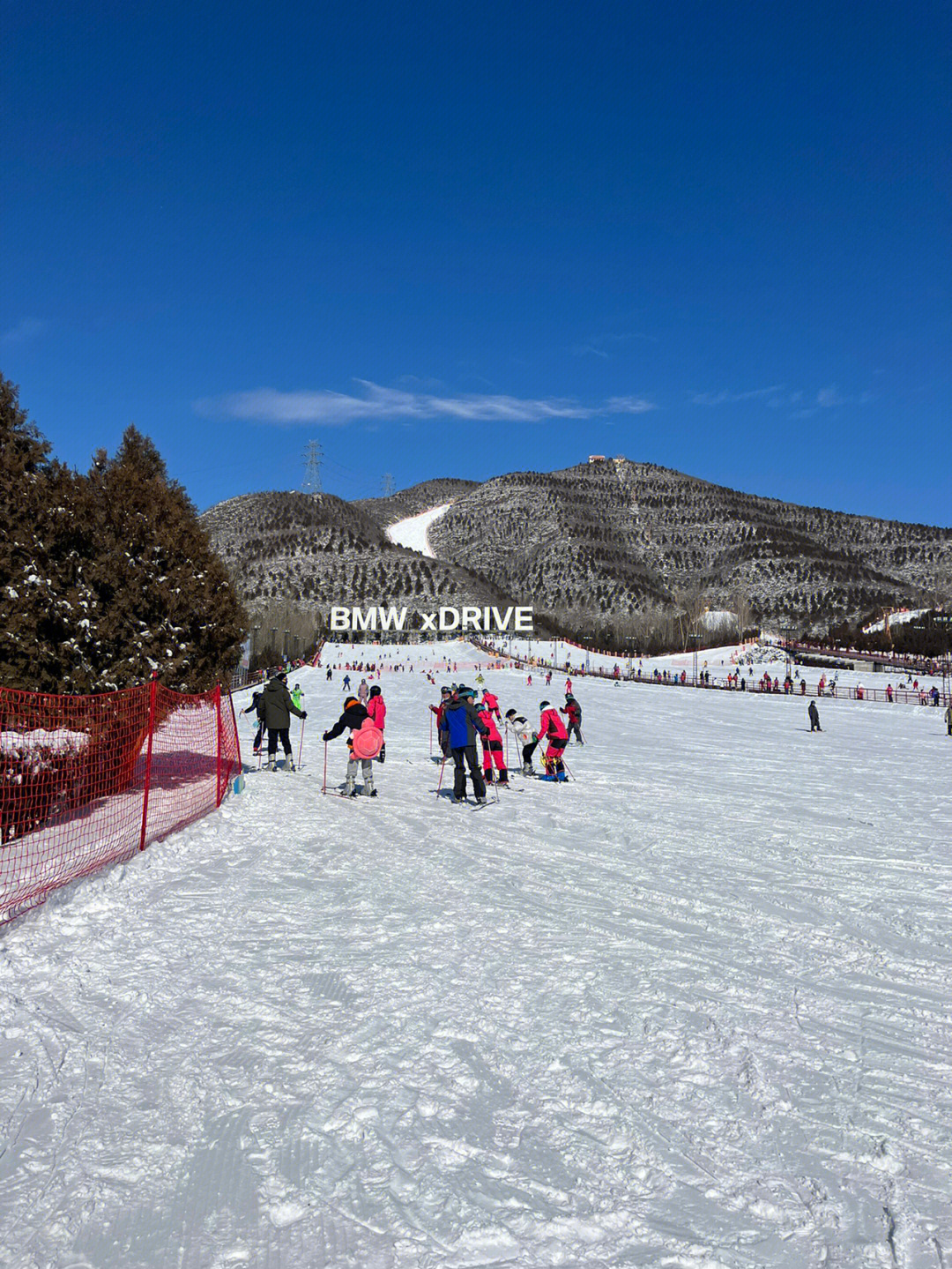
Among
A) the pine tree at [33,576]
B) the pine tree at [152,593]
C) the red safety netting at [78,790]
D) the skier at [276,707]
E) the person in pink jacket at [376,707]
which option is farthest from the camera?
the skier at [276,707]

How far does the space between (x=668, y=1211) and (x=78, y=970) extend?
3.52 metres

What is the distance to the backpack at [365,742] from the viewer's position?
35.0 feet

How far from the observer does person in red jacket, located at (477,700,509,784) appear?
11789 mm

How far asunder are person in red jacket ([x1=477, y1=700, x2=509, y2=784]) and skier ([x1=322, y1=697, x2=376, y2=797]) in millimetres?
1637

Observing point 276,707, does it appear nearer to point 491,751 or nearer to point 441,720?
point 441,720

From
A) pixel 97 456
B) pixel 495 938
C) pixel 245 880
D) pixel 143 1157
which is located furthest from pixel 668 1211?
pixel 97 456

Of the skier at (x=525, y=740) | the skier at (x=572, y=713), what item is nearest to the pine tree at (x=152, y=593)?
the skier at (x=525, y=740)

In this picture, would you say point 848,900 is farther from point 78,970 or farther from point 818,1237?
point 78,970

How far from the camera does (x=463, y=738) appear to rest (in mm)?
10391

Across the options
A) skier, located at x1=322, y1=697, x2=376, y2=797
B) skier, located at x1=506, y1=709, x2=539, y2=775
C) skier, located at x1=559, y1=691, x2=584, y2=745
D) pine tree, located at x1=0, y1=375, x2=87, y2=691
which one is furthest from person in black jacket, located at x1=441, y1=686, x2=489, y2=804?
skier, located at x1=559, y1=691, x2=584, y2=745

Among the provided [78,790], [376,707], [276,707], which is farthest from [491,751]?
[78,790]

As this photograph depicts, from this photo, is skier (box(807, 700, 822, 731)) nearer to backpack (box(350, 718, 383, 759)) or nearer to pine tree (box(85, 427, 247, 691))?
backpack (box(350, 718, 383, 759))

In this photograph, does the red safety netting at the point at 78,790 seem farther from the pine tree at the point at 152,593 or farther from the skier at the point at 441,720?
the skier at the point at 441,720

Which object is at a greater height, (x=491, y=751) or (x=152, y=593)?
(x=152, y=593)
